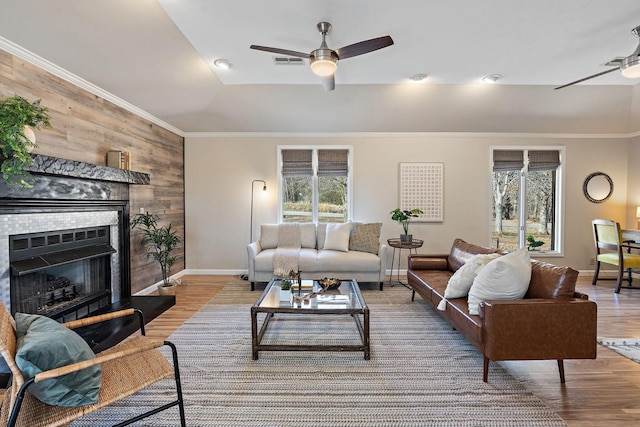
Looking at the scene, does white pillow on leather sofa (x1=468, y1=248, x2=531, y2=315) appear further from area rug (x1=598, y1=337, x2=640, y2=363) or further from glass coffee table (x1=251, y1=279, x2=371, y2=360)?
area rug (x1=598, y1=337, x2=640, y2=363)

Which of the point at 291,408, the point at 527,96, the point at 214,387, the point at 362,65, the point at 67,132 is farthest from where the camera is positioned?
the point at 527,96

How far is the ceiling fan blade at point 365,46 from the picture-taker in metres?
2.27

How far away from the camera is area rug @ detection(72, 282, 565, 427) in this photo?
183 centimetres

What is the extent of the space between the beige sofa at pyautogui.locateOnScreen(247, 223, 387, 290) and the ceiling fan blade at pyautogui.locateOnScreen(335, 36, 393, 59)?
280 cm

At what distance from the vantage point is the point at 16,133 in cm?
200

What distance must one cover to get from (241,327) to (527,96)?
16.4 feet

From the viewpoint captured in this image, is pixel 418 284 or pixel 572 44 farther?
pixel 418 284

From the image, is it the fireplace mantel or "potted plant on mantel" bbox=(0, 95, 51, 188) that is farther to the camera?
the fireplace mantel

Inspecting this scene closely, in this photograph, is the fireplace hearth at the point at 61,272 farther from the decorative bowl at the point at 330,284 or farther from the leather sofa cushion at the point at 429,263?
the leather sofa cushion at the point at 429,263

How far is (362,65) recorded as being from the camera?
3.55 metres

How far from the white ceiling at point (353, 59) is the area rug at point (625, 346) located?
2.90 m

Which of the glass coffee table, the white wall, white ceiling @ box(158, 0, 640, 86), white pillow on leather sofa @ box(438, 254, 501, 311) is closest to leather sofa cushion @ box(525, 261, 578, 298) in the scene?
white pillow on leather sofa @ box(438, 254, 501, 311)

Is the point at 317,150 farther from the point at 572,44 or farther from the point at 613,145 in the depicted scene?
the point at 613,145

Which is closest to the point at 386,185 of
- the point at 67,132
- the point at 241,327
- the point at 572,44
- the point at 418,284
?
the point at 418,284
